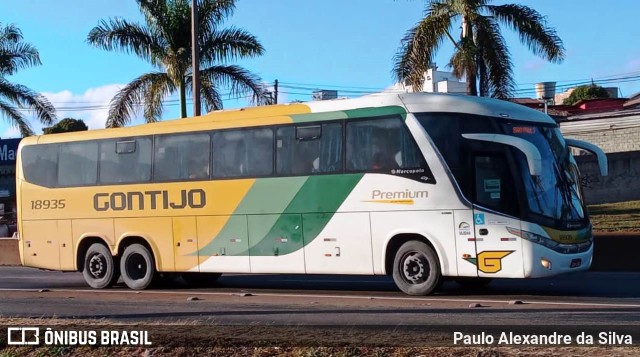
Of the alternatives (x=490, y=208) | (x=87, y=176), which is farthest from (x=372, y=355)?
(x=87, y=176)

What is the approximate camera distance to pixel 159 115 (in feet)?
99.1

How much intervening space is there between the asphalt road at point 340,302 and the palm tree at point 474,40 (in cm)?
816

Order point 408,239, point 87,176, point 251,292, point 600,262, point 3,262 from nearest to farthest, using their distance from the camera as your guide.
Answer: point 408,239 < point 251,292 < point 87,176 < point 600,262 < point 3,262

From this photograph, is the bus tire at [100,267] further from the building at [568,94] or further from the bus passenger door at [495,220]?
the building at [568,94]

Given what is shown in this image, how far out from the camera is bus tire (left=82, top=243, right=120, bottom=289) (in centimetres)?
1795

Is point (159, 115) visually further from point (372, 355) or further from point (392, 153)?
point (372, 355)

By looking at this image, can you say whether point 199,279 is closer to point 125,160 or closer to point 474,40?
point 125,160

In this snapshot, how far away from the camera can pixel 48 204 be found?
61.2 feet

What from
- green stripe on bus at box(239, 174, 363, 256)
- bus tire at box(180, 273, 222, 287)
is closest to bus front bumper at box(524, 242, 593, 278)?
green stripe on bus at box(239, 174, 363, 256)

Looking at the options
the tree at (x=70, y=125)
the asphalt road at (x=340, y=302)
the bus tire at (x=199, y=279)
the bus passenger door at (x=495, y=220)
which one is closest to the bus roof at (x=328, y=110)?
the bus passenger door at (x=495, y=220)

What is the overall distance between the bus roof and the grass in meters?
9.43

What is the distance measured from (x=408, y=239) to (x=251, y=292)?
3.50 meters

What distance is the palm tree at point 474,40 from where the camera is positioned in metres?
24.8

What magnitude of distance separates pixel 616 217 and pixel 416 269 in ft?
43.2
